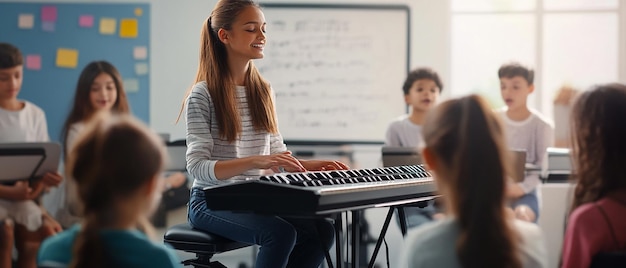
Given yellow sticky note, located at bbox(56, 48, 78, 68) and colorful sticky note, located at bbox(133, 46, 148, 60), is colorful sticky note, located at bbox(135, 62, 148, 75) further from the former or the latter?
yellow sticky note, located at bbox(56, 48, 78, 68)

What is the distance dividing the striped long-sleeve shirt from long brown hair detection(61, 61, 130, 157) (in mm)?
1490

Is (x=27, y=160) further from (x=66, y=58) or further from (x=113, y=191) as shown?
(x=113, y=191)

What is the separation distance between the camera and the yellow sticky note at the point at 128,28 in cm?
553

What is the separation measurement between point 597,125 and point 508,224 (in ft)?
1.36

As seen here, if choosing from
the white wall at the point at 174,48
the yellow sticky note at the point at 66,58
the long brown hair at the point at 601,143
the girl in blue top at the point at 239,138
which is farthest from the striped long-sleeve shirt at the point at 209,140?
the yellow sticky note at the point at 66,58

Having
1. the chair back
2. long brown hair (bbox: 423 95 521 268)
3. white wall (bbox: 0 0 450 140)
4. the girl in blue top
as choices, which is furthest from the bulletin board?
the chair back

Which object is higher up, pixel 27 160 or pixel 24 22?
pixel 24 22

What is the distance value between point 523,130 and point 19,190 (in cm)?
261

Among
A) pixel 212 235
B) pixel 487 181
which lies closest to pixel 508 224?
pixel 487 181

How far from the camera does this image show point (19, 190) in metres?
3.84

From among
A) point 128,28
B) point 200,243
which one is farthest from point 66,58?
point 200,243

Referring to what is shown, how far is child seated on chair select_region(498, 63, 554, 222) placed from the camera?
4316 millimetres

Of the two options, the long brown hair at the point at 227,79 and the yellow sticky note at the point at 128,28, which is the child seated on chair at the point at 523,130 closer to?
the long brown hair at the point at 227,79

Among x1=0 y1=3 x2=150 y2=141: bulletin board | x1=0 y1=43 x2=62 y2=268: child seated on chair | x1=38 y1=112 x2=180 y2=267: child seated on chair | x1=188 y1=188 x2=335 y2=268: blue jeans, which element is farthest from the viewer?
x1=0 y1=3 x2=150 y2=141: bulletin board
